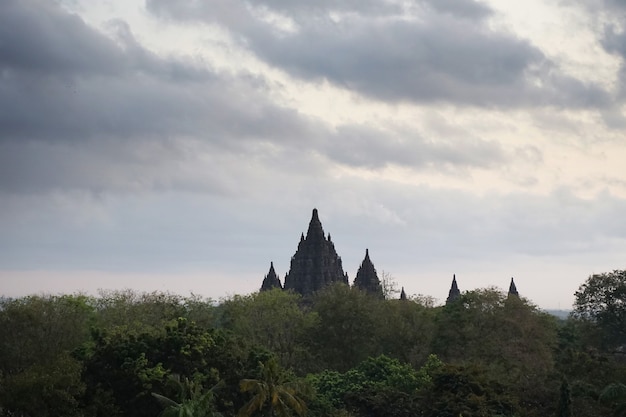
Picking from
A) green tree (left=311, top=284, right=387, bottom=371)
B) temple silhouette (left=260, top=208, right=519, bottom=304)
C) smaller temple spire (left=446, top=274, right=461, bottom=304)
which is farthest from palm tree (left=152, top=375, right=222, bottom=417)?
smaller temple spire (left=446, top=274, right=461, bottom=304)

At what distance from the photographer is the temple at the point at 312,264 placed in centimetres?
13975

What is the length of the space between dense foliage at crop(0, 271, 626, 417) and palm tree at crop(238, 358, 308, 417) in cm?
8

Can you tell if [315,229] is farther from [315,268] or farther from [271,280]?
[271,280]

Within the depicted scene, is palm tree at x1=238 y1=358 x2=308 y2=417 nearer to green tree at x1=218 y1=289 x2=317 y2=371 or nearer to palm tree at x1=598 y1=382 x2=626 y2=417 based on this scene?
palm tree at x1=598 y1=382 x2=626 y2=417

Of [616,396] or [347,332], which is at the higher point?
[347,332]

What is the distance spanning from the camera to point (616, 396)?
49438 mm

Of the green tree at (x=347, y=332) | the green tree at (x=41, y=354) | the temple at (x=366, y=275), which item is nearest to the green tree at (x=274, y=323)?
the green tree at (x=347, y=332)

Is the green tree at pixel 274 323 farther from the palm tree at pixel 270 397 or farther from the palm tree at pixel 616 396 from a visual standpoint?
the palm tree at pixel 616 396

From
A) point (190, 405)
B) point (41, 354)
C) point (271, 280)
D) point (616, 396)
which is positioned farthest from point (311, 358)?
point (271, 280)

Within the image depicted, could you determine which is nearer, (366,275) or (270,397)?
(270,397)

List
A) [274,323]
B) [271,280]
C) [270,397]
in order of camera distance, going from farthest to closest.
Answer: [271,280]
[274,323]
[270,397]

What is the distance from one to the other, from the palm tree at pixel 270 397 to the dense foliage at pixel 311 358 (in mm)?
75

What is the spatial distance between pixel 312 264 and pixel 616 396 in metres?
93.0

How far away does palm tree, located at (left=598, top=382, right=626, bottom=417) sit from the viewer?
49.2m
